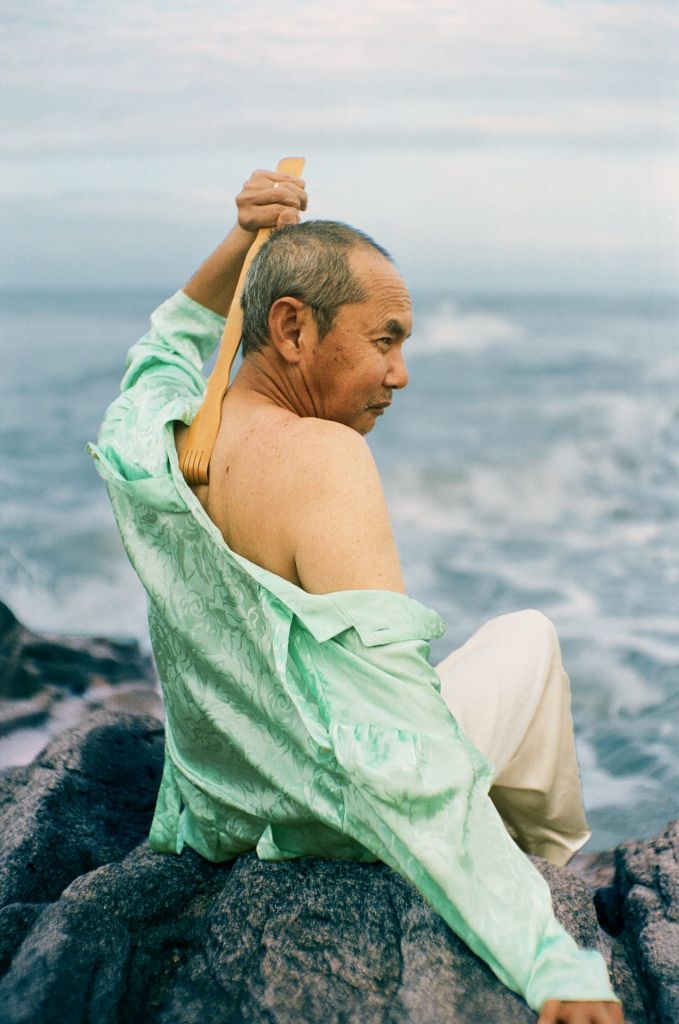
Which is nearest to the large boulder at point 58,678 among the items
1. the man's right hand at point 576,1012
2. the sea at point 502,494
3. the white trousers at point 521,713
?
the sea at point 502,494

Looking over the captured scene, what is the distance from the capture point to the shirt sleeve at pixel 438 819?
1.63 metres

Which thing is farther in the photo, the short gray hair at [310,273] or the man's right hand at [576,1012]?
the short gray hair at [310,273]

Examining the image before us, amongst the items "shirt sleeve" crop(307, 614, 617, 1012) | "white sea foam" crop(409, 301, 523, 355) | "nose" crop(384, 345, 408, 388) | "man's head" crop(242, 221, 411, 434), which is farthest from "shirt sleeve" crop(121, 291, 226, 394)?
"white sea foam" crop(409, 301, 523, 355)

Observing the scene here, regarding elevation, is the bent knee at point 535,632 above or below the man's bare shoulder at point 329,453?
below

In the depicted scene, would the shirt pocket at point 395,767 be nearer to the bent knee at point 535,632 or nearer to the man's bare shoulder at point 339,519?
the man's bare shoulder at point 339,519

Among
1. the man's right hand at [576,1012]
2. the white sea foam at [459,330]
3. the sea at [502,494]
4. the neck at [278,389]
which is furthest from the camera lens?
the white sea foam at [459,330]

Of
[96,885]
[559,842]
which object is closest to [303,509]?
[96,885]

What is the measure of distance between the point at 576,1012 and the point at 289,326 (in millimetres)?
1116

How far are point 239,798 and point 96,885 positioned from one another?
0.31 m

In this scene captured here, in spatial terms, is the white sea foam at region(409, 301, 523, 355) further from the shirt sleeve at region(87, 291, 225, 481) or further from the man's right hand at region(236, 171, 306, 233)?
the man's right hand at region(236, 171, 306, 233)

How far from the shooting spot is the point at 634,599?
24.6ft

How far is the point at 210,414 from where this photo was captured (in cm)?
208

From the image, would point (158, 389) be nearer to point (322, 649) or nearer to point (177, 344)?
point (177, 344)

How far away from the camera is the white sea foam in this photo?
52.3ft
